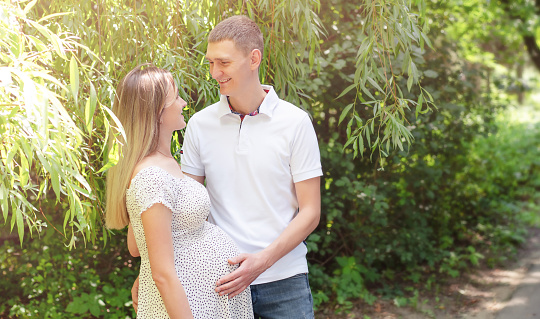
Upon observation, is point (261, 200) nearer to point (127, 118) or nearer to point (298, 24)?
point (127, 118)

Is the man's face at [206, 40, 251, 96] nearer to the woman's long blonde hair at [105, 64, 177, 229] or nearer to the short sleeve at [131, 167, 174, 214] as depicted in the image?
the woman's long blonde hair at [105, 64, 177, 229]

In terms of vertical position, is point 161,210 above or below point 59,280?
above

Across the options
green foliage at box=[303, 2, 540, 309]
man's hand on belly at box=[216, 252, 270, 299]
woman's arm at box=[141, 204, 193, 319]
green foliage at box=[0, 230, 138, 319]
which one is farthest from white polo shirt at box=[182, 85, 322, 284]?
green foliage at box=[0, 230, 138, 319]

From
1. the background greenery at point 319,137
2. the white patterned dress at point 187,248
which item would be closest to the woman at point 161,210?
the white patterned dress at point 187,248

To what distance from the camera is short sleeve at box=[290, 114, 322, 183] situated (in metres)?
2.08

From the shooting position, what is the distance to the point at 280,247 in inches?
79.2

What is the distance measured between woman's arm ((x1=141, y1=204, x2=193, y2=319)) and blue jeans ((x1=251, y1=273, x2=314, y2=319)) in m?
0.38

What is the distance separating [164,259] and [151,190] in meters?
0.21

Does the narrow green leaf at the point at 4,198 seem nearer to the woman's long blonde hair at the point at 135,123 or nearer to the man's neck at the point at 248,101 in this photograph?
the woman's long blonde hair at the point at 135,123

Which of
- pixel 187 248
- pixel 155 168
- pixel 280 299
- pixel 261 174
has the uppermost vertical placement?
pixel 155 168

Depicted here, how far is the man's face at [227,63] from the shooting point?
2068 mm

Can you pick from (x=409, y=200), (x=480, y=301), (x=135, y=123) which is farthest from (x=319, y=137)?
(x=135, y=123)

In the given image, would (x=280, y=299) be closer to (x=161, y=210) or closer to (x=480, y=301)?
(x=161, y=210)

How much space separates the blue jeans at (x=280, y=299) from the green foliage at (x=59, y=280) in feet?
6.99
